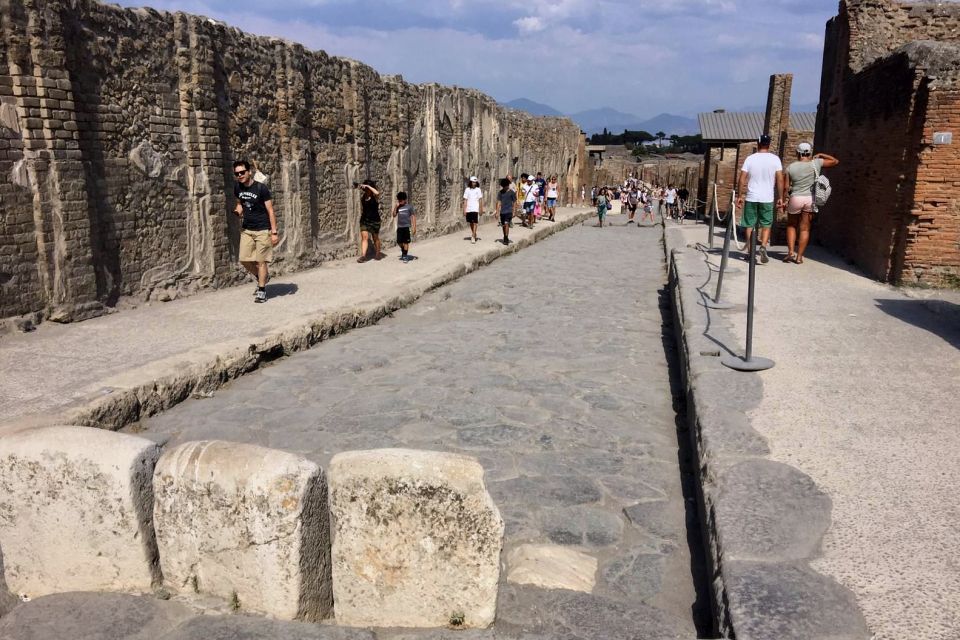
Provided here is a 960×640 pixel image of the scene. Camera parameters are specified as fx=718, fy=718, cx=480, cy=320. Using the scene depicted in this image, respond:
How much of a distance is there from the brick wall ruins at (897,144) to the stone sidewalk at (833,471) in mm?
1971

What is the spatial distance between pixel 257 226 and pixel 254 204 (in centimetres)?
26

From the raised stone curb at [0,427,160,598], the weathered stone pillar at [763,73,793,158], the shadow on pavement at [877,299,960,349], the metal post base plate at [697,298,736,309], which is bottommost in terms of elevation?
the shadow on pavement at [877,299,960,349]

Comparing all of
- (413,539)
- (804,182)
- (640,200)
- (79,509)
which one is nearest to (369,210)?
(804,182)

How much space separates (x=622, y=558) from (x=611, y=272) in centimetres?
964

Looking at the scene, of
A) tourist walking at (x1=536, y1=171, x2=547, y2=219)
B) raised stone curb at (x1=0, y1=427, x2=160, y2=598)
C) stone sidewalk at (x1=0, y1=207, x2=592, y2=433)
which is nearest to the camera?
raised stone curb at (x1=0, y1=427, x2=160, y2=598)

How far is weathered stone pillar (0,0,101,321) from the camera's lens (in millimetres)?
6191

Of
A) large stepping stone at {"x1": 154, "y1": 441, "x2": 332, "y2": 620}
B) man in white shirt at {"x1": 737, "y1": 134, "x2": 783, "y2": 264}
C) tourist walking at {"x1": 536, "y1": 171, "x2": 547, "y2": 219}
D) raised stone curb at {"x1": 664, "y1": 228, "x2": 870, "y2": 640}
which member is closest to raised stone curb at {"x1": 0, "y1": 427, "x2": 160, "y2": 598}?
large stepping stone at {"x1": 154, "y1": 441, "x2": 332, "y2": 620}

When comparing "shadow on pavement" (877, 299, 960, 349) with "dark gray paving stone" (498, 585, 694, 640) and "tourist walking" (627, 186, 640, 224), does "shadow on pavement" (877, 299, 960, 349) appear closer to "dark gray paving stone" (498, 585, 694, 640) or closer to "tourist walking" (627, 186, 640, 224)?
"dark gray paving stone" (498, 585, 694, 640)

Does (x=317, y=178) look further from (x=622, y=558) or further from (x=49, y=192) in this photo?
(x=622, y=558)

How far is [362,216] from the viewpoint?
1180cm

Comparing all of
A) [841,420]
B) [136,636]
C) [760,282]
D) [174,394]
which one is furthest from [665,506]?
[760,282]

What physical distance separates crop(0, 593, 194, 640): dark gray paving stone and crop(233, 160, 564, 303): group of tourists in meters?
5.75

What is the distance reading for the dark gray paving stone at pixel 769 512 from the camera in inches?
106

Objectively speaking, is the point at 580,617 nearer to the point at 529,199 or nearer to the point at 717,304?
the point at 717,304
